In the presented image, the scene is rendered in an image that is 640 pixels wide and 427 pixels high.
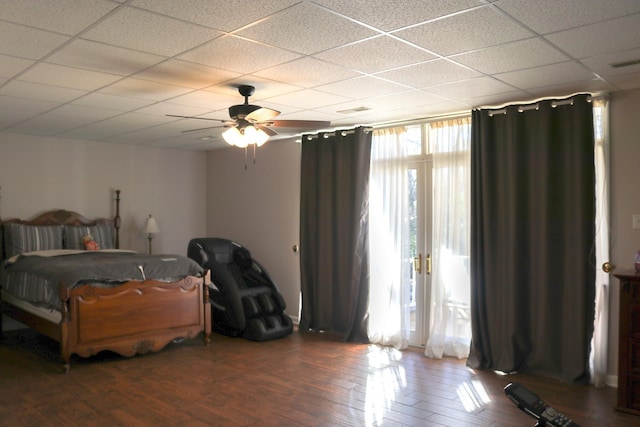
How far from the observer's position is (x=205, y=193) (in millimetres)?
7848

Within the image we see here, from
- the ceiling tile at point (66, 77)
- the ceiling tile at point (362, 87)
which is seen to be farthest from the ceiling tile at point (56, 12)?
the ceiling tile at point (362, 87)

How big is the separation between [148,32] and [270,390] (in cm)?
281

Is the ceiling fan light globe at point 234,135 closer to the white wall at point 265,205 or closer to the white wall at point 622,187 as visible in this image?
the white wall at point 265,205

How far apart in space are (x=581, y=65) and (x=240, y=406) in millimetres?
3350

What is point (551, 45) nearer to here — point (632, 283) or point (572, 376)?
point (632, 283)

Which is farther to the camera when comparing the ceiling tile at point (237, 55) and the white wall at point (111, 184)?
the white wall at point (111, 184)

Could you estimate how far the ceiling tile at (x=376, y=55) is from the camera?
2.92 meters

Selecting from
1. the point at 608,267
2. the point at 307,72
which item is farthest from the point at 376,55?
the point at 608,267

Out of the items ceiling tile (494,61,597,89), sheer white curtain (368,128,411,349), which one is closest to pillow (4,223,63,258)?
sheer white curtain (368,128,411,349)

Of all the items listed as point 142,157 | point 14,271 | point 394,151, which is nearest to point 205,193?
point 142,157

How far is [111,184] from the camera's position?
269 inches

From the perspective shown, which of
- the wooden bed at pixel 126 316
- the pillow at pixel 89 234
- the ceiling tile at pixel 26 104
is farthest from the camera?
the pillow at pixel 89 234

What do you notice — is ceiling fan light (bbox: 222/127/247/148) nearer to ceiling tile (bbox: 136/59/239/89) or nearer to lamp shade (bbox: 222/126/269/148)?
lamp shade (bbox: 222/126/269/148)

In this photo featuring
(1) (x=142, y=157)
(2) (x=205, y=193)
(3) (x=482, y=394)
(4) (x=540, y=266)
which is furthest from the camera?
(2) (x=205, y=193)
